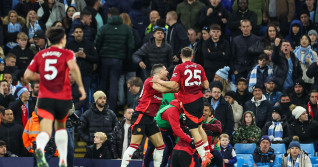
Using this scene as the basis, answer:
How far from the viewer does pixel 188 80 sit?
14016 millimetres

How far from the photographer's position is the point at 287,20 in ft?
69.5

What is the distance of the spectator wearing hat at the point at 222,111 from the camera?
56.1ft

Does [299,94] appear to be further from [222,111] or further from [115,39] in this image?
[115,39]

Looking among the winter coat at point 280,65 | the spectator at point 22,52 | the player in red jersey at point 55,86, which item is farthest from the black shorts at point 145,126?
the spectator at point 22,52

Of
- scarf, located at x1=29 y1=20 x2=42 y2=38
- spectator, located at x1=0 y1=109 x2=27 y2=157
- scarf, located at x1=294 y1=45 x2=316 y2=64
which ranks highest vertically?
scarf, located at x1=29 y1=20 x2=42 y2=38

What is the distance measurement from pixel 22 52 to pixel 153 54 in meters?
3.47

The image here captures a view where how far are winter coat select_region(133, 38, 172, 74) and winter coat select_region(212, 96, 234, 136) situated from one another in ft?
7.69

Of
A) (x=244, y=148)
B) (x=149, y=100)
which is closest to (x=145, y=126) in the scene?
(x=149, y=100)

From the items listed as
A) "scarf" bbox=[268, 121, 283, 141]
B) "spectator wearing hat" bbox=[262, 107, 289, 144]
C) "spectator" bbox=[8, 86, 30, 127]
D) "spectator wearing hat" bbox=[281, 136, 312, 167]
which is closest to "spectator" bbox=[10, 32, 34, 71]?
"spectator" bbox=[8, 86, 30, 127]

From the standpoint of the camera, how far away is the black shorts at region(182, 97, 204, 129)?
14039 mm

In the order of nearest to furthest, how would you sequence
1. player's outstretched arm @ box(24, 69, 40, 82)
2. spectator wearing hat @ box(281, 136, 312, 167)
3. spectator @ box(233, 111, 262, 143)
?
player's outstretched arm @ box(24, 69, 40, 82) < spectator wearing hat @ box(281, 136, 312, 167) < spectator @ box(233, 111, 262, 143)

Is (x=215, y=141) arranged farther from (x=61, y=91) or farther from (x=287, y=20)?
(x=287, y=20)

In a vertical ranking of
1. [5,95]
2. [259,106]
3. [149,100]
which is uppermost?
[5,95]

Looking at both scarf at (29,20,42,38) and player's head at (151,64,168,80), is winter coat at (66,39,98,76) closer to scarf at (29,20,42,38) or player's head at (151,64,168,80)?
scarf at (29,20,42,38)
